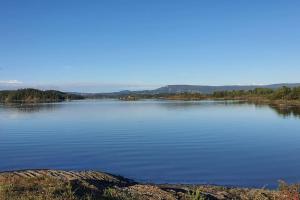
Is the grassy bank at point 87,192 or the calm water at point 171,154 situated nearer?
the grassy bank at point 87,192

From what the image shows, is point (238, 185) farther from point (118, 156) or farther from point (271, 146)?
point (271, 146)

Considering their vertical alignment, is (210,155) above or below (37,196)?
below

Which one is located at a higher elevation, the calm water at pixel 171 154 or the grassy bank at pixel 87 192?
the grassy bank at pixel 87 192

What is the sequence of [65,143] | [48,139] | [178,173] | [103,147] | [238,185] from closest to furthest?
Answer: 1. [238,185]
2. [178,173]
3. [103,147]
4. [65,143]
5. [48,139]

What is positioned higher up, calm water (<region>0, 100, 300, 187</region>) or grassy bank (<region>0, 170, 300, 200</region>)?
grassy bank (<region>0, 170, 300, 200</region>)

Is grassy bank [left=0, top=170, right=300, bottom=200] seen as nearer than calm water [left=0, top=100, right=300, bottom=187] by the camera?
Yes

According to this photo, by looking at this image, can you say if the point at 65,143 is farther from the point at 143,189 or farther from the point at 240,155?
the point at 143,189

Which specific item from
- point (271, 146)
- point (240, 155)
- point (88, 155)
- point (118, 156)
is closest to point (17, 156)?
point (88, 155)

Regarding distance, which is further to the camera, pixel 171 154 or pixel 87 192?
pixel 171 154

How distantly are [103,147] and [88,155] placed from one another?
15.9ft

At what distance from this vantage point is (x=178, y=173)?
96.4 ft

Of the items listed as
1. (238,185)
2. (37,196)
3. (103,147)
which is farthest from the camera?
(103,147)

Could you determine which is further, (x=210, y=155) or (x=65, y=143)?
(x=65, y=143)

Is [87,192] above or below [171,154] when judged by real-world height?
above
